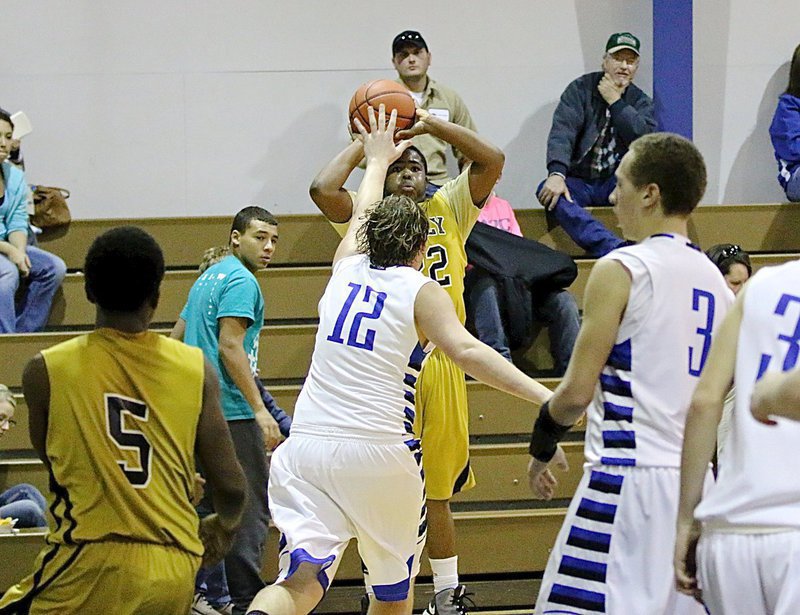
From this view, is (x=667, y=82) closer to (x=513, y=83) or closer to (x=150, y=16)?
(x=513, y=83)

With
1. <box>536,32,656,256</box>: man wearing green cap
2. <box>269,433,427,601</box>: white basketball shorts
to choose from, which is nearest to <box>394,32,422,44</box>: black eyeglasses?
<box>536,32,656,256</box>: man wearing green cap

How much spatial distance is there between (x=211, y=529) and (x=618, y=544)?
1081 mm

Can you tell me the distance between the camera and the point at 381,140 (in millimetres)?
5172

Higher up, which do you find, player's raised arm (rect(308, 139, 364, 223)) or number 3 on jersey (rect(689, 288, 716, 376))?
player's raised arm (rect(308, 139, 364, 223))

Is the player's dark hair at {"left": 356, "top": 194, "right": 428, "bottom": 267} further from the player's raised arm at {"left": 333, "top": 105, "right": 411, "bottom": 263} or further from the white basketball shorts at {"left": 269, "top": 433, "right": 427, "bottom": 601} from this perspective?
the white basketball shorts at {"left": 269, "top": 433, "right": 427, "bottom": 601}

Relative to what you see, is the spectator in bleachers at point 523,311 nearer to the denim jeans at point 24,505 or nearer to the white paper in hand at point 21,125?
the denim jeans at point 24,505

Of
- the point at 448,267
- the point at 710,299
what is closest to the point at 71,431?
the point at 710,299

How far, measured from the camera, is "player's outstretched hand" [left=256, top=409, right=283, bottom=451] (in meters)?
5.40

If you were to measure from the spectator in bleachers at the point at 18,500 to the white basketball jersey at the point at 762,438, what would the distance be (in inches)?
168

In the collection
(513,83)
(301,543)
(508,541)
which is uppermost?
(513,83)

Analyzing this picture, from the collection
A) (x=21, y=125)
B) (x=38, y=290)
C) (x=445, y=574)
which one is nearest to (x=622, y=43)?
(x=21, y=125)

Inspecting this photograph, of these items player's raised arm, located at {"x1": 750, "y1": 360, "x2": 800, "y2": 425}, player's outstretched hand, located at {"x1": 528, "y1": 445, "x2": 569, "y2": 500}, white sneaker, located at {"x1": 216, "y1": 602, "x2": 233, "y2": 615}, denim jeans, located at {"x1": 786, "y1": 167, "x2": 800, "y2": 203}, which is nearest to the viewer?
player's raised arm, located at {"x1": 750, "y1": 360, "x2": 800, "y2": 425}

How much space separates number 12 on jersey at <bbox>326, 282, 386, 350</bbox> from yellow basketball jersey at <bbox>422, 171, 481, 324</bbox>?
1386 millimetres

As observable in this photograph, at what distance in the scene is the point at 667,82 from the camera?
8.62 metres
